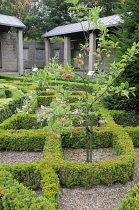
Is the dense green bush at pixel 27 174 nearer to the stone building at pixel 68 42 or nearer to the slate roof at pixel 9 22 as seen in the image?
the stone building at pixel 68 42

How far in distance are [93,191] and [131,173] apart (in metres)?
0.65

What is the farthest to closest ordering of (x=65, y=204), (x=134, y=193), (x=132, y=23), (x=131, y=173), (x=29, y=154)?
1. (x=132, y=23)
2. (x=29, y=154)
3. (x=131, y=173)
4. (x=65, y=204)
5. (x=134, y=193)

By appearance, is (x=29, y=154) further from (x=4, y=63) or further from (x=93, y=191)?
(x=4, y=63)

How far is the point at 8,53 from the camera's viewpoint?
15523 millimetres

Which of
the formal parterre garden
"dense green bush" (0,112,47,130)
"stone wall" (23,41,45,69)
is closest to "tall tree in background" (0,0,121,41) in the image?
"stone wall" (23,41,45,69)

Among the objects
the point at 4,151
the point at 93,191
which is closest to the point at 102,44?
the point at 93,191

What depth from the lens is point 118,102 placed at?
575cm

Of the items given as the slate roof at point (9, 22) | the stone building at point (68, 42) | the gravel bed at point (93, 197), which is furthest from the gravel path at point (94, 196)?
the slate roof at point (9, 22)

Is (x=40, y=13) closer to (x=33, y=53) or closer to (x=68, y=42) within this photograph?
(x=33, y=53)

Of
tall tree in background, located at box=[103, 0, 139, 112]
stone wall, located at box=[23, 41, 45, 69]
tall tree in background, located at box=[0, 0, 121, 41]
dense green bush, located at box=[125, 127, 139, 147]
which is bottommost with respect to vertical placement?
dense green bush, located at box=[125, 127, 139, 147]

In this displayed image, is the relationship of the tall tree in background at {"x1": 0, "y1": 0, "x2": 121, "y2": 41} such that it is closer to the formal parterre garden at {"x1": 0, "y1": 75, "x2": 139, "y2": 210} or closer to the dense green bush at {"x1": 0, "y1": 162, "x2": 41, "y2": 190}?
the formal parterre garden at {"x1": 0, "y1": 75, "x2": 139, "y2": 210}

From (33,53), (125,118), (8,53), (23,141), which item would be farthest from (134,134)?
(33,53)

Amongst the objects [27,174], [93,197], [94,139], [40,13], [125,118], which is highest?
[40,13]

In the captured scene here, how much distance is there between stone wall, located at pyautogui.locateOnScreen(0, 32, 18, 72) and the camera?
15262 mm
